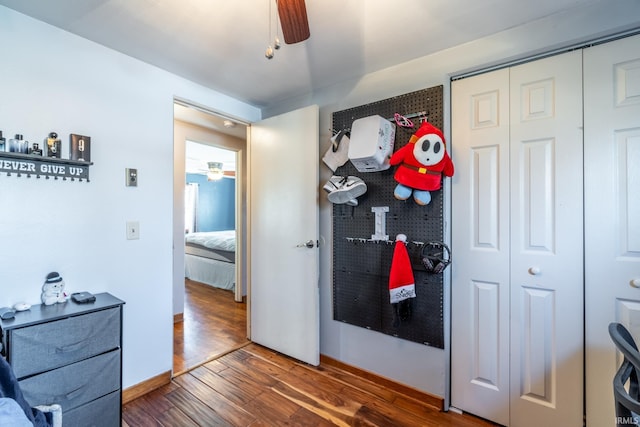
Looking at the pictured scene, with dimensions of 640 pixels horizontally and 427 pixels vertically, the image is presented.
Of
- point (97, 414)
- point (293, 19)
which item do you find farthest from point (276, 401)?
point (293, 19)

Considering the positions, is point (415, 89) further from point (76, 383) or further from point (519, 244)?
point (76, 383)

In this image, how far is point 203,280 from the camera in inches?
189

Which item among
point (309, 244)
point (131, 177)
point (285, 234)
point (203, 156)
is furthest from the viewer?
point (203, 156)

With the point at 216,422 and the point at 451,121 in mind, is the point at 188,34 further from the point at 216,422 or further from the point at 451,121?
the point at 216,422

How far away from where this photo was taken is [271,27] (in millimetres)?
1573

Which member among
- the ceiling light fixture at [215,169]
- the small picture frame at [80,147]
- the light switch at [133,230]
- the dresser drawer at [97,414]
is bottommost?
the dresser drawer at [97,414]

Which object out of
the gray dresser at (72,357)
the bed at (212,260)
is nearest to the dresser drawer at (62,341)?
the gray dresser at (72,357)

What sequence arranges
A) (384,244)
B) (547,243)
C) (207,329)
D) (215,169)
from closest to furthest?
(547,243) → (384,244) → (207,329) → (215,169)

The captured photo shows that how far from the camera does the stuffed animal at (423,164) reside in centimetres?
162

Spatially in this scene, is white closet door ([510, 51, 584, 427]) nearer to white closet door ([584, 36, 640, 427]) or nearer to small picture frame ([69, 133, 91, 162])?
white closet door ([584, 36, 640, 427])

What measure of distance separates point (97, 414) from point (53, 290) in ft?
2.30

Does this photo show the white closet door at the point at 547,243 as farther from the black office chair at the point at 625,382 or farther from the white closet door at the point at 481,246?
the black office chair at the point at 625,382

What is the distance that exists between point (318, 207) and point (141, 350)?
1.62m

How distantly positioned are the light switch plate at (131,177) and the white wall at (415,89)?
1.36 m
